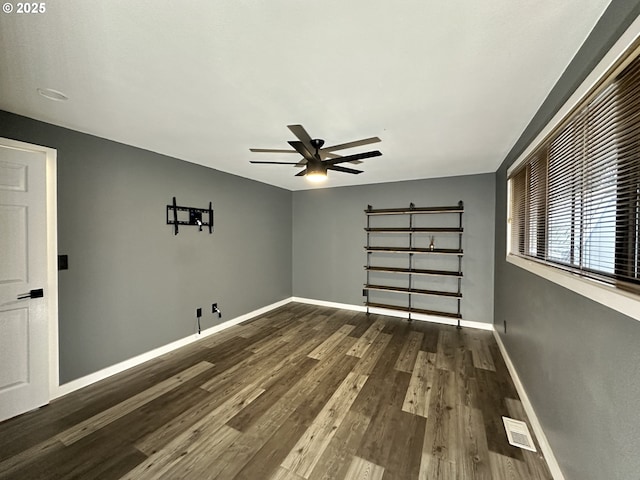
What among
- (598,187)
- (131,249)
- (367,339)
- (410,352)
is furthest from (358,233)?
(598,187)

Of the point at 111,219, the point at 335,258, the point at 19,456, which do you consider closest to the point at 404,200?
the point at 335,258

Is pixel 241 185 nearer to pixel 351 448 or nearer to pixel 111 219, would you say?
pixel 111 219

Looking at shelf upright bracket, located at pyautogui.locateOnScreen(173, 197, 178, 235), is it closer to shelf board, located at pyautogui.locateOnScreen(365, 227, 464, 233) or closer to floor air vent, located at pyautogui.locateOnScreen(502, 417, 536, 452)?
shelf board, located at pyautogui.locateOnScreen(365, 227, 464, 233)

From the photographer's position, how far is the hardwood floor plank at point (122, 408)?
1.92 metres

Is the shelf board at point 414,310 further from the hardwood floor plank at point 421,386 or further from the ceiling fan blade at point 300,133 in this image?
the ceiling fan blade at point 300,133

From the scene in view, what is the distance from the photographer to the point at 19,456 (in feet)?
5.65

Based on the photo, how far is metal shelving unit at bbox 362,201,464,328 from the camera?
4.16 meters

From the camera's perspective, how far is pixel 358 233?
502 cm

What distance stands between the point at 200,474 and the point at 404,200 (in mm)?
4359

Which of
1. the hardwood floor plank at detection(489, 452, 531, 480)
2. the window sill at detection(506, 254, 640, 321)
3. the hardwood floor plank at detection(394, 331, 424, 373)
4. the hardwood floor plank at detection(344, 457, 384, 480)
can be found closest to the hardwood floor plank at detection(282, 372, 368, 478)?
the hardwood floor plank at detection(344, 457, 384, 480)

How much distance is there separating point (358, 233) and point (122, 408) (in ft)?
13.4

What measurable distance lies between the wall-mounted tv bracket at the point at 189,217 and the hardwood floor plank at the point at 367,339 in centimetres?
270

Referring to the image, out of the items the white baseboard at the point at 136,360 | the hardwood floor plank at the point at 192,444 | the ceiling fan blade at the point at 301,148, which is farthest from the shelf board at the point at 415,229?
the hardwood floor plank at the point at 192,444

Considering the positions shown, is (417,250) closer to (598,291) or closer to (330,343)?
(330,343)
